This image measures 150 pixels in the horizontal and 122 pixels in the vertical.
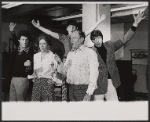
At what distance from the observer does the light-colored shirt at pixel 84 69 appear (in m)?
4.21

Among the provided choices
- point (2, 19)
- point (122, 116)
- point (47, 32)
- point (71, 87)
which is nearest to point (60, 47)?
point (47, 32)

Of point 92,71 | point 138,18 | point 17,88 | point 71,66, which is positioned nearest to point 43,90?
point 17,88

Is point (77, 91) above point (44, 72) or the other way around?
the other way around

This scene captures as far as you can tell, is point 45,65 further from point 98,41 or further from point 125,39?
point 125,39

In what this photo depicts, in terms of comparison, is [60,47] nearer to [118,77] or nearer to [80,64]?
[80,64]

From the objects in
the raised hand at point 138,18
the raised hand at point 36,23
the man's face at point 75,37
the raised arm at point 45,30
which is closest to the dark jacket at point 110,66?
the raised hand at point 138,18

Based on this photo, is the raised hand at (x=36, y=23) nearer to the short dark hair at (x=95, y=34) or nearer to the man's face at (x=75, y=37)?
the man's face at (x=75, y=37)

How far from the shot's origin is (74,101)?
4312 mm

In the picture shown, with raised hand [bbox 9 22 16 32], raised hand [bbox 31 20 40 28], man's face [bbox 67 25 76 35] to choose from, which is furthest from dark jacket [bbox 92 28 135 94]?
raised hand [bbox 9 22 16 32]

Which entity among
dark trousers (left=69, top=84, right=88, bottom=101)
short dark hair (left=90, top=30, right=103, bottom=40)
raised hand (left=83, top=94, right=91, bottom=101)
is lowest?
raised hand (left=83, top=94, right=91, bottom=101)

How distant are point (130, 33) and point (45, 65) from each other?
131 cm

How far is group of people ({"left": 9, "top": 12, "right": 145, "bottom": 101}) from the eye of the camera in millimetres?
4234

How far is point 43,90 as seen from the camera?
4277mm

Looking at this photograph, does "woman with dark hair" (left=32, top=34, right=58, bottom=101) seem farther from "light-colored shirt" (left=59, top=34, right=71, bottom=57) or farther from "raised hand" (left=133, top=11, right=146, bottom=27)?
"raised hand" (left=133, top=11, right=146, bottom=27)
